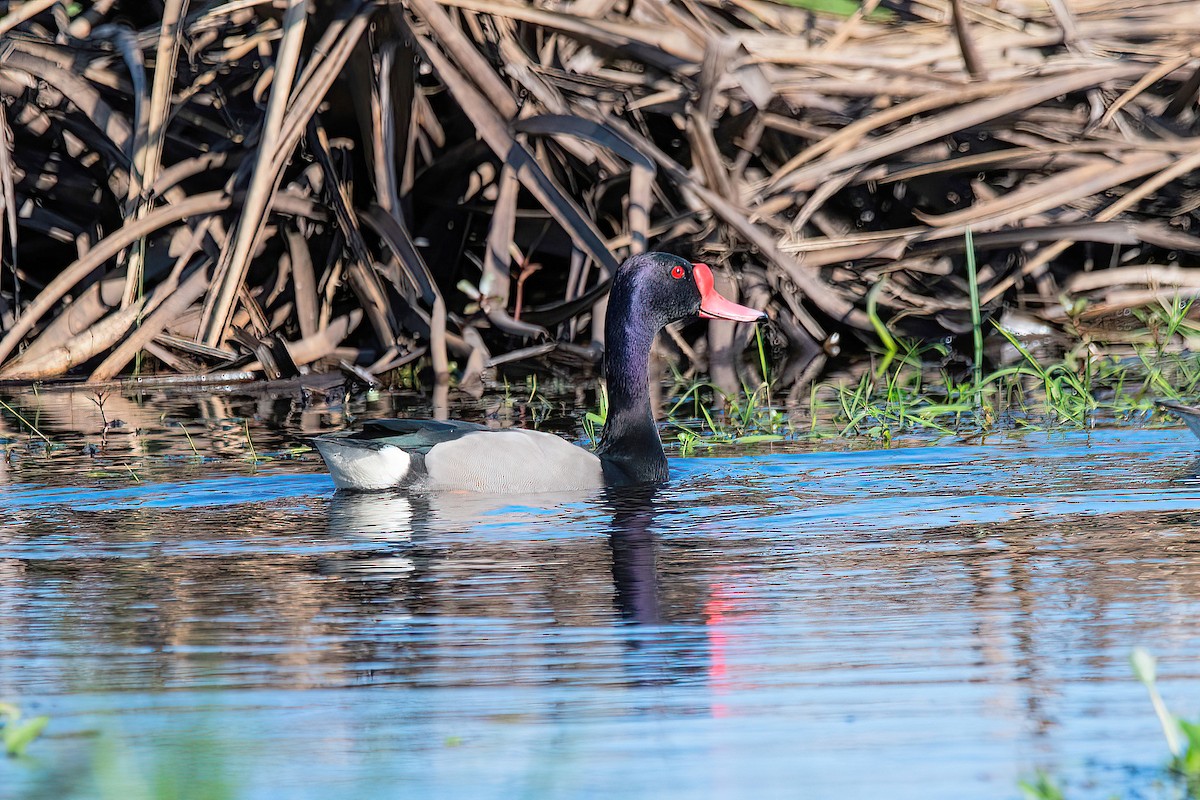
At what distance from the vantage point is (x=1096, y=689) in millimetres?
3223

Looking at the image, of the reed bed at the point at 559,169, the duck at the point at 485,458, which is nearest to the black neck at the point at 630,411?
the duck at the point at 485,458

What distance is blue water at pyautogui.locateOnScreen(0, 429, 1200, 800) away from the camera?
9.39ft

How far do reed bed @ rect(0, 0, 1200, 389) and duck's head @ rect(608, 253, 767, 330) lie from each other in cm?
130

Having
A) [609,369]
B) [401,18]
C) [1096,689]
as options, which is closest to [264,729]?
[1096,689]

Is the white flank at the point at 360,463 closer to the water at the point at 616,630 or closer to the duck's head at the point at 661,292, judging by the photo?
the water at the point at 616,630


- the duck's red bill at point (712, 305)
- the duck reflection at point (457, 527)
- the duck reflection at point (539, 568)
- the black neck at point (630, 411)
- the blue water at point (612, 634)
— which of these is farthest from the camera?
the duck's red bill at point (712, 305)

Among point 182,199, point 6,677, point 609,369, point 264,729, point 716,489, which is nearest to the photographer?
point 264,729

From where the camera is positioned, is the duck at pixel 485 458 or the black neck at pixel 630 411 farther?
the black neck at pixel 630 411

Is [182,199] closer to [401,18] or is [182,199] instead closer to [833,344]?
[401,18]

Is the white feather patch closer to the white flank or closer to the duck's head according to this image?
the white flank

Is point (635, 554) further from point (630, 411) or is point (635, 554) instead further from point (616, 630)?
point (630, 411)

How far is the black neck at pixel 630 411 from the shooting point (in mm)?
6590

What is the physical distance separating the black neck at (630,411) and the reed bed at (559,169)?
158 cm

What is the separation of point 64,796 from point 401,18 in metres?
6.76
